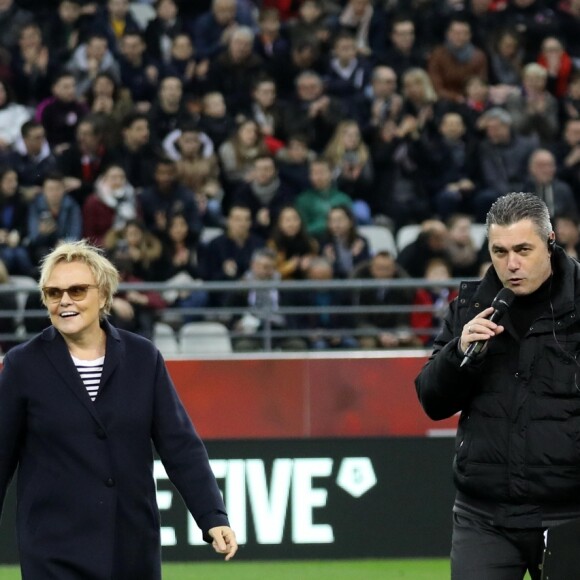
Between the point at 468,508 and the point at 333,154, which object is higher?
the point at 333,154

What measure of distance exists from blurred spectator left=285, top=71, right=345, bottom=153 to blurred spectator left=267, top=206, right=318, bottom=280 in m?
1.86

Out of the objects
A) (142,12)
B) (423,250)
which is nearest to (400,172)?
(423,250)

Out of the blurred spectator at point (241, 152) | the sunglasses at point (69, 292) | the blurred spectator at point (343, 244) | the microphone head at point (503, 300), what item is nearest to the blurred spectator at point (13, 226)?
the blurred spectator at point (241, 152)

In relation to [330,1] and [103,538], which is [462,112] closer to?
[330,1]

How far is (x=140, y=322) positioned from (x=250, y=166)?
2835 mm

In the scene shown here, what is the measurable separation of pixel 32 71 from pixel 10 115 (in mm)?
658

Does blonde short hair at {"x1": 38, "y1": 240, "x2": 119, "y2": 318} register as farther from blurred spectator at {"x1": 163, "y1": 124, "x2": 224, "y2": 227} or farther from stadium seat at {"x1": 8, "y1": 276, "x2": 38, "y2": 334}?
blurred spectator at {"x1": 163, "y1": 124, "x2": 224, "y2": 227}

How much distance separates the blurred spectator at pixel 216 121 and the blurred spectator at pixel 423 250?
2.52 metres

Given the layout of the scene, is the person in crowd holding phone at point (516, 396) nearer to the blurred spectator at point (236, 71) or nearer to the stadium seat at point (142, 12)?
the blurred spectator at point (236, 71)

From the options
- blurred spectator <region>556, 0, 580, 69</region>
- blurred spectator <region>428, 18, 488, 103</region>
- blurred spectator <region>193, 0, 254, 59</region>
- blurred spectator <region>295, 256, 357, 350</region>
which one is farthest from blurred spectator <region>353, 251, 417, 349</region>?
blurred spectator <region>556, 0, 580, 69</region>

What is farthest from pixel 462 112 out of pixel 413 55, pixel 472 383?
pixel 472 383

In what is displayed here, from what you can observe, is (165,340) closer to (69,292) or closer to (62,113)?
(62,113)

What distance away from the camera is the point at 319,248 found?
42.7 feet

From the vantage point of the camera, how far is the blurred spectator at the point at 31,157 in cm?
1397
